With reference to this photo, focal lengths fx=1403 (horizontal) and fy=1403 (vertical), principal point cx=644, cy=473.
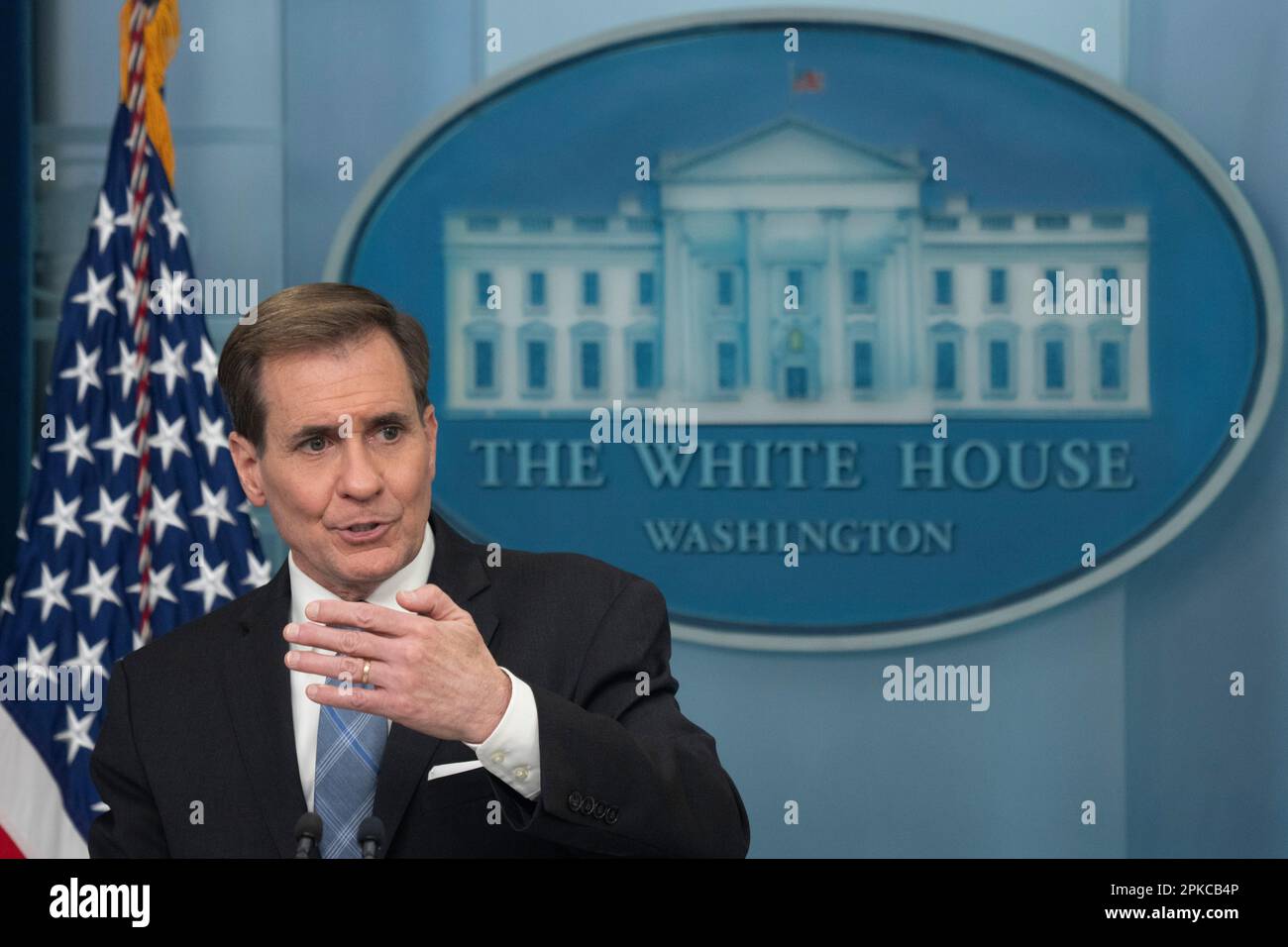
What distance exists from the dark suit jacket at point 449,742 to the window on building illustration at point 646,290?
170cm

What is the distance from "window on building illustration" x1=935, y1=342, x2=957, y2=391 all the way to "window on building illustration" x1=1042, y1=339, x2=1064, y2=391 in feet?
0.71

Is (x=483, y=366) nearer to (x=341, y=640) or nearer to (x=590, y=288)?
(x=590, y=288)

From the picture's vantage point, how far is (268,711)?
65.6 inches

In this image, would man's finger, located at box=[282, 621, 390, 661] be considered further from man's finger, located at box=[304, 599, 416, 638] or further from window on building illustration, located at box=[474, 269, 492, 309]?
window on building illustration, located at box=[474, 269, 492, 309]

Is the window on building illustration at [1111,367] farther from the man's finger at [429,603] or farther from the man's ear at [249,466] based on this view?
the man's finger at [429,603]

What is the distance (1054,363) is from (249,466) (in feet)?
7.37

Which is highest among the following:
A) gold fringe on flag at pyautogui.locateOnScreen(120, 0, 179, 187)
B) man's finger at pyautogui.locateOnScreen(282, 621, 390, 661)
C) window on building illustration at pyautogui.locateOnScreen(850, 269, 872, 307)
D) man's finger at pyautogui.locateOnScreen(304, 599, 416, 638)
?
gold fringe on flag at pyautogui.locateOnScreen(120, 0, 179, 187)

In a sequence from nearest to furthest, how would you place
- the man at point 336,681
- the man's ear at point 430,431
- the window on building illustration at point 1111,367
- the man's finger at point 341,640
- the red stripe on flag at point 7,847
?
the man's finger at point 341,640 → the man at point 336,681 → the man's ear at point 430,431 → the red stripe on flag at point 7,847 → the window on building illustration at point 1111,367

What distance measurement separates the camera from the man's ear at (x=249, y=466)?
173cm

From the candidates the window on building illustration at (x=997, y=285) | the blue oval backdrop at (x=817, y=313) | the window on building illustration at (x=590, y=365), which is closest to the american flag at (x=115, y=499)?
the blue oval backdrop at (x=817, y=313)

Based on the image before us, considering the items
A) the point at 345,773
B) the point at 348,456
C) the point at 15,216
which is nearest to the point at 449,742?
the point at 345,773

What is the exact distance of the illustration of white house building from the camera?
11.2ft

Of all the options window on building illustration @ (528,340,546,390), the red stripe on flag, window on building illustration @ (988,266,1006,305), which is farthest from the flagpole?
window on building illustration @ (988,266,1006,305)

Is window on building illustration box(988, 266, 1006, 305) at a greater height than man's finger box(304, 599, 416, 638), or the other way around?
window on building illustration box(988, 266, 1006, 305)
